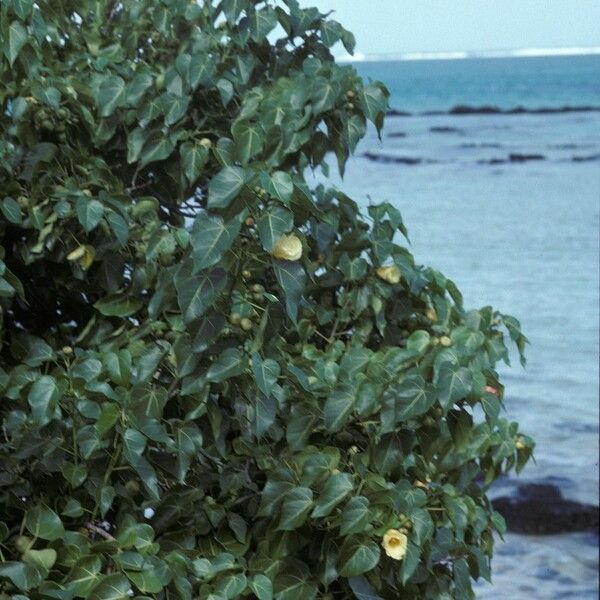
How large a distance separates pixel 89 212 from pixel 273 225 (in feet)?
0.95

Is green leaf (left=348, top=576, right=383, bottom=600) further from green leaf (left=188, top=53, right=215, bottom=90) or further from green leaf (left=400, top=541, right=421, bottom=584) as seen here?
green leaf (left=188, top=53, right=215, bottom=90)

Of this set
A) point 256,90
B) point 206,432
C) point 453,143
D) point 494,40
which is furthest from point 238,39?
point 453,143

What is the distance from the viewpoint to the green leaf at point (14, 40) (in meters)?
1.25

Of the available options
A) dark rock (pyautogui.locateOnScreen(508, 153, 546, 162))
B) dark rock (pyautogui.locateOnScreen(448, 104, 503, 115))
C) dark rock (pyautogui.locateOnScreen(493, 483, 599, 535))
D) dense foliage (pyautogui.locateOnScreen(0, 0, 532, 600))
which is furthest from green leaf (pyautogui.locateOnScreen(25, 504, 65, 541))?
dark rock (pyautogui.locateOnScreen(448, 104, 503, 115))

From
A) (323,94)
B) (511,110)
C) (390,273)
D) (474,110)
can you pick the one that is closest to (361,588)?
(390,273)

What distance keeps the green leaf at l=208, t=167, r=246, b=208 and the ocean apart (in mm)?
497

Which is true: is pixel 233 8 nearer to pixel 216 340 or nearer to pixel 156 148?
pixel 156 148

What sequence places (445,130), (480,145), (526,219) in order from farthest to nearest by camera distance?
(445,130) → (480,145) → (526,219)

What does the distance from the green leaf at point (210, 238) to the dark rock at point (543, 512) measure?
231cm

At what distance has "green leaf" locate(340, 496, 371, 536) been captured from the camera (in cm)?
113

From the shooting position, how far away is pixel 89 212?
1.23 metres

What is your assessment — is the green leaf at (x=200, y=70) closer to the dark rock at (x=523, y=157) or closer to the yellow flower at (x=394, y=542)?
the yellow flower at (x=394, y=542)

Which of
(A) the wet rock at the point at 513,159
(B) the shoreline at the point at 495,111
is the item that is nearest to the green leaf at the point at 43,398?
(A) the wet rock at the point at 513,159

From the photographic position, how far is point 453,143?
31.6 feet
